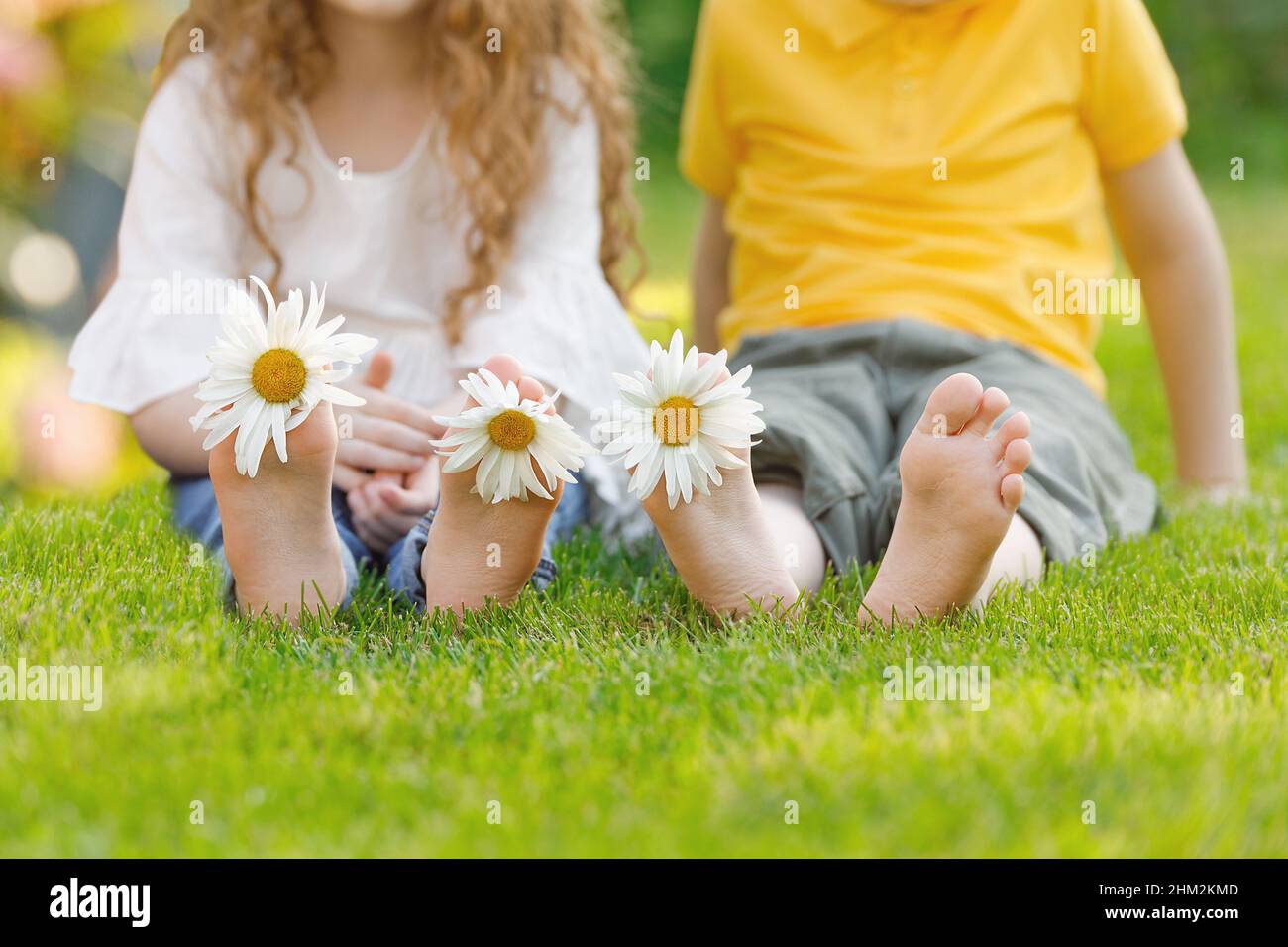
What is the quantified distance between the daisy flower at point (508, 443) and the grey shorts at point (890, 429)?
41cm

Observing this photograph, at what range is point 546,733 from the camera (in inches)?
47.1

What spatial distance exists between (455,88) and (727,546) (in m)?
0.94

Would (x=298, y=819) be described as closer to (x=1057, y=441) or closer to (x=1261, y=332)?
(x=1057, y=441)

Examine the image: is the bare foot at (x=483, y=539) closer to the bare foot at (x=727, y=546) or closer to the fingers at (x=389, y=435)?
the bare foot at (x=727, y=546)

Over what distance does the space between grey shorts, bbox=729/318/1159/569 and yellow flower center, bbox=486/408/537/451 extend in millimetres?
437

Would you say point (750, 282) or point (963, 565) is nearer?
point (963, 565)

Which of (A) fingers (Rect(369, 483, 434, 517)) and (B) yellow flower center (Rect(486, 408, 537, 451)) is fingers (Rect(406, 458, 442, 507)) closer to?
(A) fingers (Rect(369, 483, 434, 517))

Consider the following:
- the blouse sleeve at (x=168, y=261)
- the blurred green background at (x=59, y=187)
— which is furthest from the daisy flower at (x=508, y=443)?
the blurred green background at (x=59, y=187)

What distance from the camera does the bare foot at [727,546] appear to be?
143 centimetres

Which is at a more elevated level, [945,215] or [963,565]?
[945,215]
